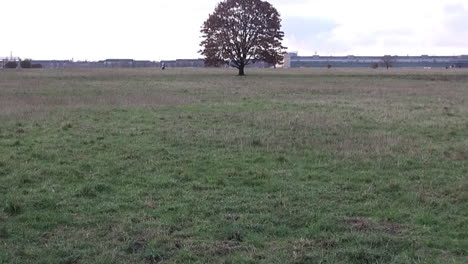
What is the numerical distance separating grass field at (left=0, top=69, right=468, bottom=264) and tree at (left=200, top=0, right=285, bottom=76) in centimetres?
4863

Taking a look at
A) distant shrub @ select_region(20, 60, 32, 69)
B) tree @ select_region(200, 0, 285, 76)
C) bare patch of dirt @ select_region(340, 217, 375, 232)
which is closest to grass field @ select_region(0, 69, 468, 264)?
bare patch of dirt @ select_region(340, 217, 375, 232)

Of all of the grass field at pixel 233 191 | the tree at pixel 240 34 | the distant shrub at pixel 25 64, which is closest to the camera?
the grass field at pixel 233 191

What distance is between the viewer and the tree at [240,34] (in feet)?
220

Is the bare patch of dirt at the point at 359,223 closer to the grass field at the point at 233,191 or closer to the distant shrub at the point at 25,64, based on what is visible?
the grass field at the point at 233,191

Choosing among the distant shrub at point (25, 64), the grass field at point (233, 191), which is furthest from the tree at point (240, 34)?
the distant shrub at point (25, 64)

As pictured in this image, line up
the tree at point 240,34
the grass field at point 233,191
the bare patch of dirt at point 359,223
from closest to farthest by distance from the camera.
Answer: the grass field at point 233,191 < the bare patch of dirt at point 359,223 < the tree at point 240,34

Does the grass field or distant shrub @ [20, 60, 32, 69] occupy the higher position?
distant shrub @ [20, 60, 32, 69]

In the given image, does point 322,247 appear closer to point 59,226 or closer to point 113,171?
point 59,226

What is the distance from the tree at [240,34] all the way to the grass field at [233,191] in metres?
48.6

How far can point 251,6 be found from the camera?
222 ft

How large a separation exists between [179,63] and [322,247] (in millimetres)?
185839

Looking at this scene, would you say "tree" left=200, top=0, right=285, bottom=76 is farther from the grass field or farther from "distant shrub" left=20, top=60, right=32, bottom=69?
"distant shrub" left=20, top=60, right=32, bottom=69

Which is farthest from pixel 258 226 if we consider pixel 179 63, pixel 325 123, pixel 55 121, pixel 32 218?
pixel 179 63

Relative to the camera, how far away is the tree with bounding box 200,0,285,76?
67188 mm
